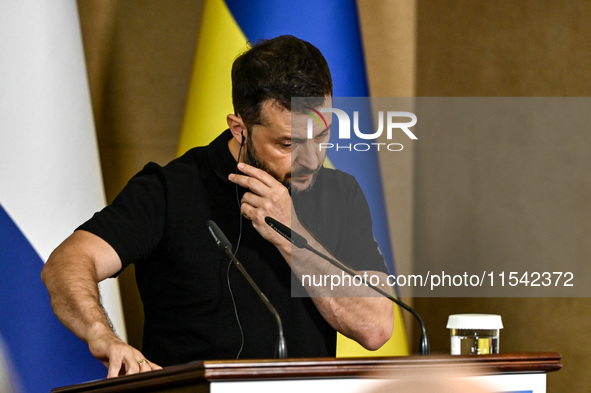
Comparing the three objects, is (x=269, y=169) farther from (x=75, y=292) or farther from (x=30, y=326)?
(x=30, y=326)

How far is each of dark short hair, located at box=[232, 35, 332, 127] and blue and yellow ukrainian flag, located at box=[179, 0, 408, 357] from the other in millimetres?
428

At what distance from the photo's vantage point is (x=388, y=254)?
2.89 meters

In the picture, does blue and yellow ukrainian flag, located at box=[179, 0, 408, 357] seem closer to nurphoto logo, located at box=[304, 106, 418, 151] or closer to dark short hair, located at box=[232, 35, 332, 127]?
nurphoto logo, located at box=[304, 106, 418, 151]

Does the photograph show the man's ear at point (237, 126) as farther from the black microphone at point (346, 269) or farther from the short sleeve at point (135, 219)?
the black microphone at point (346, 269)

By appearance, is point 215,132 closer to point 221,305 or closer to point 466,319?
point 221,305

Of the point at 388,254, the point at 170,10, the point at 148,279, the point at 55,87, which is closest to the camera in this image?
the point at 148,279

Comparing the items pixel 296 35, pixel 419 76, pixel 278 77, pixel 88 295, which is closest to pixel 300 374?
pixel 88 295

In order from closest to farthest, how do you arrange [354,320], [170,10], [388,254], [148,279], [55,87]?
[354,320], [148,279], [55,87], [170,10], [388,254]

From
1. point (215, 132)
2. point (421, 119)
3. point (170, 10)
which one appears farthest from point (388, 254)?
point (170, 10)

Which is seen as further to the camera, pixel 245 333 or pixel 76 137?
pixel 76 137

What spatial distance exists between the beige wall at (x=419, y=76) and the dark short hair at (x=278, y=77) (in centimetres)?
54

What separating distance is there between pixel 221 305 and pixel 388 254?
40.0 inches

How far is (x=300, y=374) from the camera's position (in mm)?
1155

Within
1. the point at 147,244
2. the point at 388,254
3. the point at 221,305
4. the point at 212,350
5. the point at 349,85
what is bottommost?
the point at 212,350
